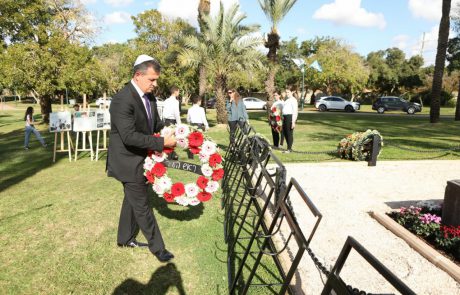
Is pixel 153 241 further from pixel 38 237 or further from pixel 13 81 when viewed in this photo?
pixel 13 81

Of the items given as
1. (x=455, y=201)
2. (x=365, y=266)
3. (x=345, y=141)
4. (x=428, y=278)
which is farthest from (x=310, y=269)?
(x=345, y=141)

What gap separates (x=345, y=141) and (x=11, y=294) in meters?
8.59

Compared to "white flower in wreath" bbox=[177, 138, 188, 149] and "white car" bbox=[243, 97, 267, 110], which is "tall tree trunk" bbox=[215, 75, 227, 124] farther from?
"white car" bbox=[243, 97, 267, 110]

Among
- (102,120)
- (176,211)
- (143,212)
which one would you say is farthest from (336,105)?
(143,212)

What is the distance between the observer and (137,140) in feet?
10.8

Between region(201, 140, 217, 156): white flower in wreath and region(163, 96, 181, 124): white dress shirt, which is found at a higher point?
region(163, 96, 181, 124): white dress shirt

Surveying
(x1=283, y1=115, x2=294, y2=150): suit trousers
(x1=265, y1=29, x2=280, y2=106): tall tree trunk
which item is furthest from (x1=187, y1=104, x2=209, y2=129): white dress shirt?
(x1=265, y1=29, x2=280, y2=106): tall tree trunk

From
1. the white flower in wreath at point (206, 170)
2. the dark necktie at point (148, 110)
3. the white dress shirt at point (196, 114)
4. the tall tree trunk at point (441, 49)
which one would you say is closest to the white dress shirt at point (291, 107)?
the white dress shirt at point (196, 114)

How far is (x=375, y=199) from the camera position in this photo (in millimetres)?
6027

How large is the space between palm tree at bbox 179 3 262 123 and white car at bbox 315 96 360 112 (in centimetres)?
1846

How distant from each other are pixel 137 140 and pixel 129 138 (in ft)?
0.27

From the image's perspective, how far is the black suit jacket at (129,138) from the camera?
3299mm

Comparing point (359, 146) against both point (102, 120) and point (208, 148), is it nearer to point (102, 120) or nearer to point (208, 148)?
point (208, 148)

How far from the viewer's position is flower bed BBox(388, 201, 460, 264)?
4.03 meters
